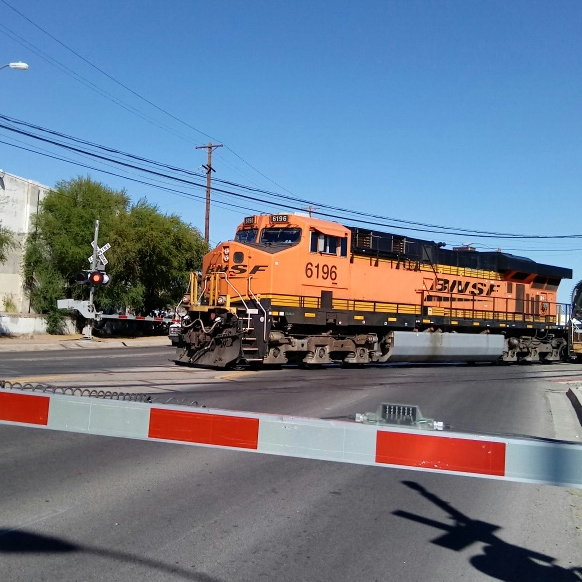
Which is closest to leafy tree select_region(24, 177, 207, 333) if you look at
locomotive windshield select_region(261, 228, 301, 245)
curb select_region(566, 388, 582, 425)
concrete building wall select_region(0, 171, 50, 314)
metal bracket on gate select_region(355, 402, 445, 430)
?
concrete building wall select_region(0, 171, 50, 314)

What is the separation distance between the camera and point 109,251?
1356 inches

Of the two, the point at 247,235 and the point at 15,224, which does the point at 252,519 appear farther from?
the point at 15,224

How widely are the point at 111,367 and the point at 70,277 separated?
65.0 feet

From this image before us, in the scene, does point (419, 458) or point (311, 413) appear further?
point (311, 413)

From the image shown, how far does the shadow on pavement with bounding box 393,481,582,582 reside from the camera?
461 centimetres

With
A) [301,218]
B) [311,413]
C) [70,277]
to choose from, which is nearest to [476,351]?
[301,218]

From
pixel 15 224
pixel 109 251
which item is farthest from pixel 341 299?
pixel 15 224

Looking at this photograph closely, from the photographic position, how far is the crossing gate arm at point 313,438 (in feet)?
11.1

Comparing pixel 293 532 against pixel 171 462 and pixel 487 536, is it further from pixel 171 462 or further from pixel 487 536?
pixel 171 462

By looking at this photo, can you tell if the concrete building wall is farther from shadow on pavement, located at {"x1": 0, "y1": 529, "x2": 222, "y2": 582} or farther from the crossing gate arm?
the crossing gate arm

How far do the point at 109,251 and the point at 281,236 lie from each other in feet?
59.1

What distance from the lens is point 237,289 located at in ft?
61.8

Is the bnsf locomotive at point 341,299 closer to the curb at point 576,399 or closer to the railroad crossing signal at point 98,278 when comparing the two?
the railroad crossing signal at point 98,278

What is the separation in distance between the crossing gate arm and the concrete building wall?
114ft
